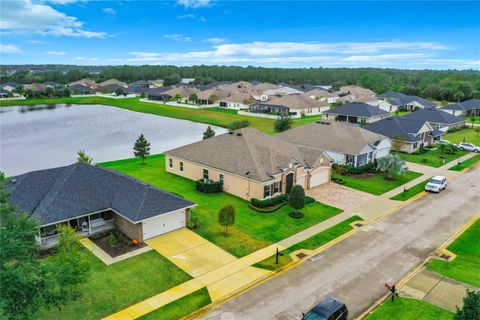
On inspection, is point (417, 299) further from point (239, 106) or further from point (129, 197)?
point (239, 106)

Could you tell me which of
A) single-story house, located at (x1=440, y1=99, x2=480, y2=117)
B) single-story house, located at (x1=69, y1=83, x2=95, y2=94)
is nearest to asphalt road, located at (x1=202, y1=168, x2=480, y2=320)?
single-story house, located at (x1=440, y1=99, x2=480, y2=117)

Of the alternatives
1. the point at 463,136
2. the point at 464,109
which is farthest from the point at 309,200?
the point at 464,109

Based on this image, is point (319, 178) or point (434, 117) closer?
point (319, 178)

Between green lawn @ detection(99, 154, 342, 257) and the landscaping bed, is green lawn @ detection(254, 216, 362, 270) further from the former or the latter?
the landscaping bed

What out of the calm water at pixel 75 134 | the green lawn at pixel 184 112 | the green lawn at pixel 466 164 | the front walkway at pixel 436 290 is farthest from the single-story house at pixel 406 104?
the front walkway at pixel 436 290

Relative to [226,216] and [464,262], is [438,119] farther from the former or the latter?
[226,216]

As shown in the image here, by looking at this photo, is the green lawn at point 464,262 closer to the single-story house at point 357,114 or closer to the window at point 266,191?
the window at point 266,191
